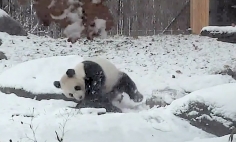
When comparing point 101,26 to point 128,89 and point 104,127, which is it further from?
point 128,89

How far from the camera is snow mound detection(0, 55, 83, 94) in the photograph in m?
6.29

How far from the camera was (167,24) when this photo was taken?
13.1m

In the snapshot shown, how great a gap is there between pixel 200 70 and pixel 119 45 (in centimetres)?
290

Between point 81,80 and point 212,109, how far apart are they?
2.02m

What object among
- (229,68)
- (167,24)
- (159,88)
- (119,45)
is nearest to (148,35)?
(167,24)

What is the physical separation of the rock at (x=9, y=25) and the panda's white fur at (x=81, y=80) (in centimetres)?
541

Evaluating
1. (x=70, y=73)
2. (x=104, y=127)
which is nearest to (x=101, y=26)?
(x=104, y=127)

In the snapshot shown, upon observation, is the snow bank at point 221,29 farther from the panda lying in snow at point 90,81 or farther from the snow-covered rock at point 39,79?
the panda lying in snow at point 90,81

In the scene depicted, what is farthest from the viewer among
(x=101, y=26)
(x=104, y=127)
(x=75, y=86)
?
(x=75, y=86)

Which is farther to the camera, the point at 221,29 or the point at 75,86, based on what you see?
the point at 221,29

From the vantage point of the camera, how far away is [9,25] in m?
10.8

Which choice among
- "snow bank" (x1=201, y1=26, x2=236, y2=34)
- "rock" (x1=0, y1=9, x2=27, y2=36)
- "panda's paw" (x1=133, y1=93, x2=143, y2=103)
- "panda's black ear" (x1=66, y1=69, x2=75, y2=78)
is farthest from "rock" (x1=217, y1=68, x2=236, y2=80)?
"rock" (x1=0, y1=9, x2=27, y2=36)

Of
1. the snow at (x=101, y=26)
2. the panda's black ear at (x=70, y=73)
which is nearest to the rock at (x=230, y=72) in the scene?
the panda's black ear at (x=70, y=73)

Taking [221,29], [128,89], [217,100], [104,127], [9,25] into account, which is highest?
[9,25]
